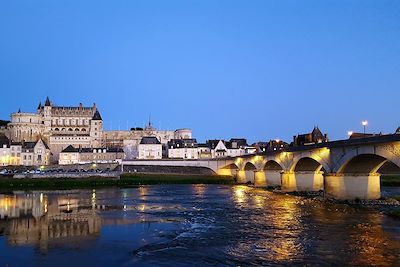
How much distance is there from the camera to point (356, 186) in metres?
42.8

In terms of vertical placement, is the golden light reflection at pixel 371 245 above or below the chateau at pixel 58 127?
below

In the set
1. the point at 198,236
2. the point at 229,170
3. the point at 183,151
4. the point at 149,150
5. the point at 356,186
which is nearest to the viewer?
the point at 198,236

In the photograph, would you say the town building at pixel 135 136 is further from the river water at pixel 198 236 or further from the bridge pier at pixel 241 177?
the river water at pixel 198 236

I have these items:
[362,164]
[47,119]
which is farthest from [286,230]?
[47,119]

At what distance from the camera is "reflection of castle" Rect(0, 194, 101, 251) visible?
1003 inches

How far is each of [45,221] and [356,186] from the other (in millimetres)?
27222

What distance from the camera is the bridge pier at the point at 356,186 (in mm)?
42281

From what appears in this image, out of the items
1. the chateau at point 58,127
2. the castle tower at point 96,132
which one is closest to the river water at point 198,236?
the chateau at point 58,127

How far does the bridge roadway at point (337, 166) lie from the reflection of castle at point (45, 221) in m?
21.9

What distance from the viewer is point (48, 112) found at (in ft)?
553

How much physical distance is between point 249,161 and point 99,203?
43280mm

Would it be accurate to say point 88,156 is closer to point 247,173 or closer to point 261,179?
point 247,173

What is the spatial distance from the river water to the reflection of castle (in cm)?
6

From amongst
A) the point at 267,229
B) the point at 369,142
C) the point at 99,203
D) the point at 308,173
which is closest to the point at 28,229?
the point at 267,229
